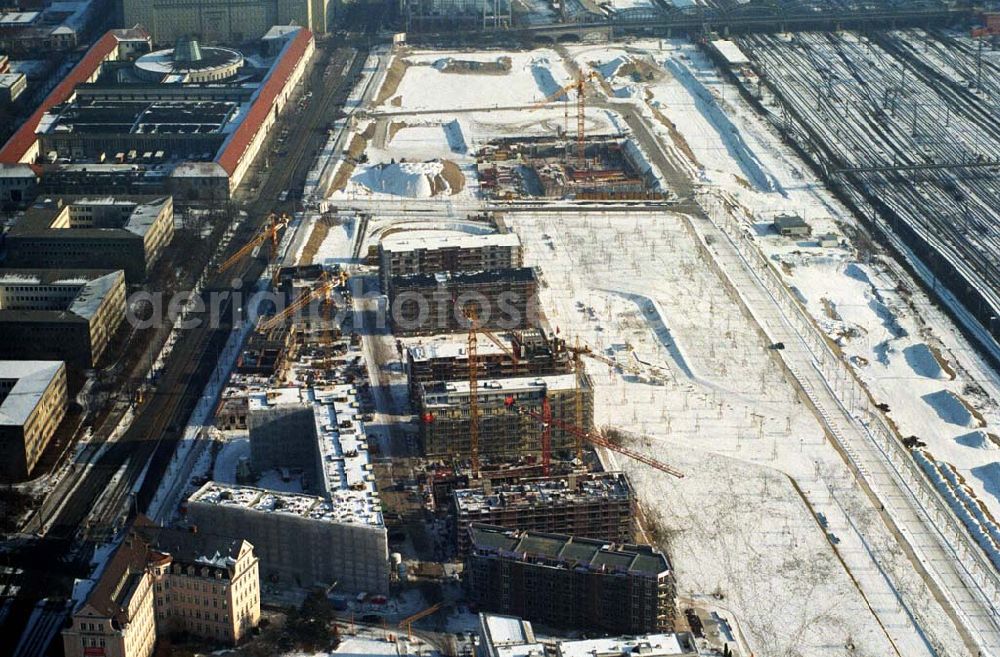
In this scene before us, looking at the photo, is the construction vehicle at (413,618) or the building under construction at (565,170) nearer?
the construction vehicle at (413,618)

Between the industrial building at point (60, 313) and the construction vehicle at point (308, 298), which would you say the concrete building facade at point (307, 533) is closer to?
the industrial building at point (60, 313)

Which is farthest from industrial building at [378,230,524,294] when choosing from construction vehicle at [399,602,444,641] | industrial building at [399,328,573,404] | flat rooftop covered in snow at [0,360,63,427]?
construction vehicle at [399,602,444,641]

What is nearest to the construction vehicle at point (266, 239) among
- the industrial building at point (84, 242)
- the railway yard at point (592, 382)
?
the railway yard at point (592, 382)

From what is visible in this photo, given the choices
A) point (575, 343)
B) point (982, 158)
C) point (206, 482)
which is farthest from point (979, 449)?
point (982, 158)

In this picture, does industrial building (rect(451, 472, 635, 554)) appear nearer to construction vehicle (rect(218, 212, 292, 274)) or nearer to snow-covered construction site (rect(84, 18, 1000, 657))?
snow-covered construction site (rect(84, 18, 1000, 657))

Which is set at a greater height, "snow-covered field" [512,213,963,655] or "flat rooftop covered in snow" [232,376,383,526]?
"flat rooftop covered in snow" [232,376,383,526]

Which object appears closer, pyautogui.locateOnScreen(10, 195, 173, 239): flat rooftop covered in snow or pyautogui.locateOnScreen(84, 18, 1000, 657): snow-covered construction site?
pyautogui.locateOnScreen(84, 18, 1000, 657): snow-covered construction site
